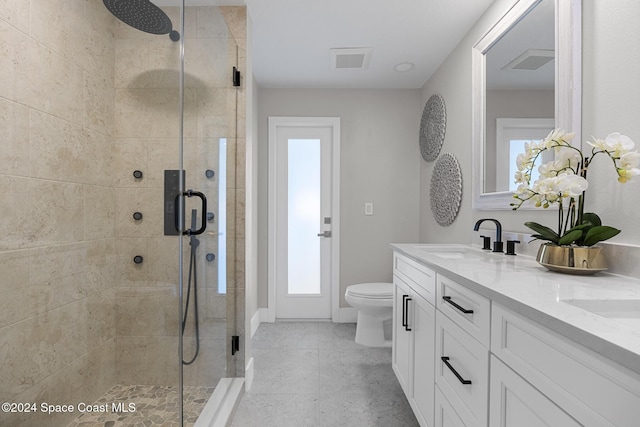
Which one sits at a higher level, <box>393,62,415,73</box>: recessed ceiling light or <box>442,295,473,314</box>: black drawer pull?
<box>393,62,415,73</box>: recessed ceiling light

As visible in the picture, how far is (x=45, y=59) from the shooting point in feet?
3.26

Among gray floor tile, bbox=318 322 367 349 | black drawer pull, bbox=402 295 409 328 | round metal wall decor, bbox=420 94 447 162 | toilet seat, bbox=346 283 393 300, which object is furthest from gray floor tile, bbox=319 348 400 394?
round metal wall decor, bbox=420 94 447 162

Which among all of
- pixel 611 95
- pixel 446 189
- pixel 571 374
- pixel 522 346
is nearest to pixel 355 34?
pixel 446 189

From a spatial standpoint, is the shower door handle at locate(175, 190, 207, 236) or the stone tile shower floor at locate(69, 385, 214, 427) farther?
the shower door handle at locate(175, 190, 207, 236)

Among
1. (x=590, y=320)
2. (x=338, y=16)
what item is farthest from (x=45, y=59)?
(x=338, y=16)

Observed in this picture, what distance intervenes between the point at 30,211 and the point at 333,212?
8.46 feet

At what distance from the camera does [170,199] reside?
138 centimetres

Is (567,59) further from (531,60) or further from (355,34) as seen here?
(355,34)

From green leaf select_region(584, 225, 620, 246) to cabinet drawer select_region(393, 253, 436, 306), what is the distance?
55 centimetres

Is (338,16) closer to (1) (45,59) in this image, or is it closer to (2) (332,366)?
(1) (45,59)

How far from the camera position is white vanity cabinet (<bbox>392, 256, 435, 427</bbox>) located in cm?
146

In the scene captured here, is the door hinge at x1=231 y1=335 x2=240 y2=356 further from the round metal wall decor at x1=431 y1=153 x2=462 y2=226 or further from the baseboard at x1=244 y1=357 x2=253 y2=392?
the round metal wall decor at x1=431 y1=153 x2=462 y2=226

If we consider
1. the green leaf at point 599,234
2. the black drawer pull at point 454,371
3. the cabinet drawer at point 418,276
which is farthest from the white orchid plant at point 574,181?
the black drawer pull at point 454,371

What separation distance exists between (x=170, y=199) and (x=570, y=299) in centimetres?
139
